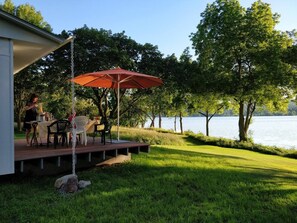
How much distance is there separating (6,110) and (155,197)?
13.5 ft

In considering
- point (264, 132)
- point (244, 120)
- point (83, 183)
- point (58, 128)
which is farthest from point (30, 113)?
point (264, 132)

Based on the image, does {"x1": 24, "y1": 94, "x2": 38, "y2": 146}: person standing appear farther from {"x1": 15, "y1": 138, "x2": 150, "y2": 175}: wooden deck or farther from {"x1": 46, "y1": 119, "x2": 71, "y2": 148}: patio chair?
{"x1": 15, "y1": 138, "x2": 150, "y2": 175}: wooden deck

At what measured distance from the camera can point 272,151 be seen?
20203mm

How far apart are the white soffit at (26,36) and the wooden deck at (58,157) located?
112 inches

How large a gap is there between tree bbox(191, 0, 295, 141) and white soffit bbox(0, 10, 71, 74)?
16.6m

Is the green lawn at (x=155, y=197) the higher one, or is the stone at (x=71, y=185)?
the stone at (x=71, y=185)

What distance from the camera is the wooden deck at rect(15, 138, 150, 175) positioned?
703 centimetres

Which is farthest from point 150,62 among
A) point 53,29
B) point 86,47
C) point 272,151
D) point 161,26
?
point 272,151

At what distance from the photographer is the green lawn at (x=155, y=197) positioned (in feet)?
19.0

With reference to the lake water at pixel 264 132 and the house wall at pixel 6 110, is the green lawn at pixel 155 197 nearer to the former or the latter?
the house wall at pixel 6 110

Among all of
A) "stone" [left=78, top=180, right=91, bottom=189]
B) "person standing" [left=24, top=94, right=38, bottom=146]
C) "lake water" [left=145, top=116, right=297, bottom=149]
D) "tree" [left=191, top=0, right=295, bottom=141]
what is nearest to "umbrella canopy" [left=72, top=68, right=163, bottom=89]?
"person standing" [left=24, top=94, right=38, bottom=146]

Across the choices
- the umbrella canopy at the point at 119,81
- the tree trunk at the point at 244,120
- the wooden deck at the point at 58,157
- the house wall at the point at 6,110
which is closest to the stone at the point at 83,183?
the wooden deck at the point at 58,157

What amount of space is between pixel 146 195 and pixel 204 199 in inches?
57.5

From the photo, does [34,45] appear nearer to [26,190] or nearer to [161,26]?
[26,190]
